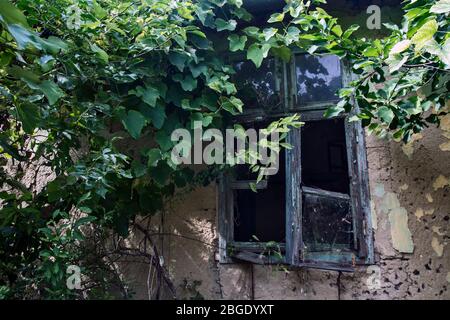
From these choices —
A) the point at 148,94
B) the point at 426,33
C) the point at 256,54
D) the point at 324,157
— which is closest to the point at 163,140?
the point at 148,94

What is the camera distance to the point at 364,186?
2473 mm

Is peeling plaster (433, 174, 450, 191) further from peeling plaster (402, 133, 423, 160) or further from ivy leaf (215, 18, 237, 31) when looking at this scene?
ivy leaf (215, 18, 237, 31)

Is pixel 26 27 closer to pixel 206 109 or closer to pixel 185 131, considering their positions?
pixel 185 131

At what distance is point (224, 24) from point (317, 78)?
0.74m

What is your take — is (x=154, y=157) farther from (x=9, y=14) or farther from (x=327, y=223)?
(x=9, y=14)

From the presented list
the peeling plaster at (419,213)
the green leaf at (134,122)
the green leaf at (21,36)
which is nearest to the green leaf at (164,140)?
the green leaf at (134,122)

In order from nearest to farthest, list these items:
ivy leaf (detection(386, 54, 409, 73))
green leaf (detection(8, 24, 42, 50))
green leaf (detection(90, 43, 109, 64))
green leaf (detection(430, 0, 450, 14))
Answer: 1. green leaf (detection(8, 24, 42, 50))
2. green leaf (detection(430, 0, 450, 14))
3. ivy leaf (detection(386, 54, 409, 73))
4. green leaf (detection(90, 43, 109, 64))

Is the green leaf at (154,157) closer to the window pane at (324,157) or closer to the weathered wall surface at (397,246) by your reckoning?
the weathered wall surface at (397,246)

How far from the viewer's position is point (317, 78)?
8.98 ft

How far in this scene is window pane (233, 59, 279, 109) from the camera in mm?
2771

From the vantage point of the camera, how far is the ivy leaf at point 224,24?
2434mm

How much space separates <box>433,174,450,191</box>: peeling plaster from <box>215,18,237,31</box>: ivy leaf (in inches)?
59.6

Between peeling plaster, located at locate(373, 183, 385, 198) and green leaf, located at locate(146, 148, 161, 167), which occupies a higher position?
green leaf, located at locate(146, 148, 161, 167)

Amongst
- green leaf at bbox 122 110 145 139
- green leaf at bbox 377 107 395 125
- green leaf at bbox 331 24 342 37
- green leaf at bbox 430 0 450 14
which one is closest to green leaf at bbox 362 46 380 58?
green leaf at bbox 331 24 342 37
